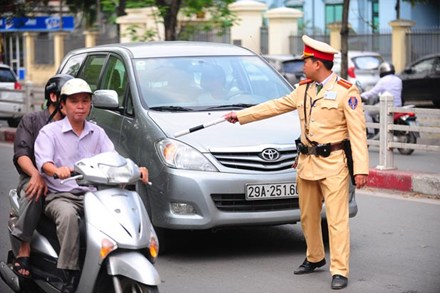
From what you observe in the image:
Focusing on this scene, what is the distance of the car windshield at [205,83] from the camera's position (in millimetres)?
9000

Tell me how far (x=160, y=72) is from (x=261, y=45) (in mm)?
31606

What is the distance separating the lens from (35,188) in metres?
6.24

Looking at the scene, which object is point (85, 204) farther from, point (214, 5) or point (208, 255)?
point (214, 5)

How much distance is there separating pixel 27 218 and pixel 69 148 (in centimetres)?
50

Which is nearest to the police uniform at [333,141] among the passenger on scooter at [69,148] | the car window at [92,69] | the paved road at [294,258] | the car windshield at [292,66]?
the paved road at [294,258]

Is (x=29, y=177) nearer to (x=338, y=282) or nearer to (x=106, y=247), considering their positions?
(x=106, y=247)

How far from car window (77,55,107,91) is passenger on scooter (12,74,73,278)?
3159 millimetres

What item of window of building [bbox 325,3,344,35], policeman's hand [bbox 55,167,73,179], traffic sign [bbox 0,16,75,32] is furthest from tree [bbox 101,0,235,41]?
traffic sign [bbox 0,16,75,32]

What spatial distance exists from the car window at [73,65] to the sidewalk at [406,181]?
411 centimetres

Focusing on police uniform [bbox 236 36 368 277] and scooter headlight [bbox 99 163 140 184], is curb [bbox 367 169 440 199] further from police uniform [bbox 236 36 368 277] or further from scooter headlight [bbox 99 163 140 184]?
scooter headlight [bbox 99 163 140 184]

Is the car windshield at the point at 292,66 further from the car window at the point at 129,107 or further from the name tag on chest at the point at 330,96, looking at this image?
the name tag on chest at the point at 330,96

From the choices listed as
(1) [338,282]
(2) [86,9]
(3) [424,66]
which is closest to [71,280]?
(1) [338,282]

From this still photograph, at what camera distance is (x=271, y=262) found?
8.25 meters

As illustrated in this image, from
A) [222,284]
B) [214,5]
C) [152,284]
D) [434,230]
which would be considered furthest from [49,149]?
[214,5]
